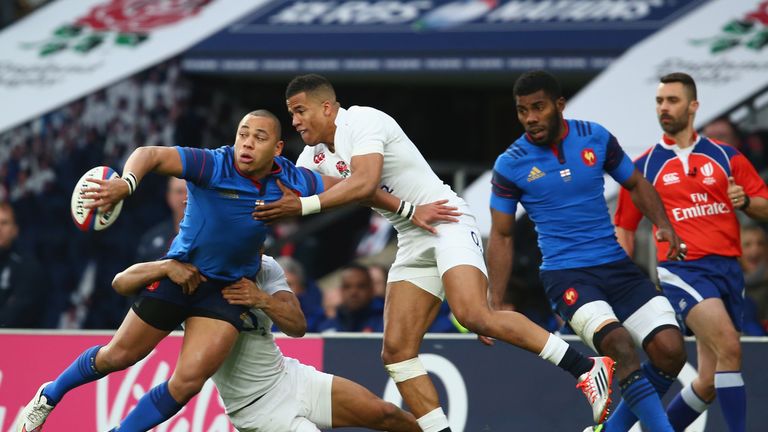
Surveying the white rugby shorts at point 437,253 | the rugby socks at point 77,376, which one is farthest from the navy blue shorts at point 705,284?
the rugby socks at point 77,376

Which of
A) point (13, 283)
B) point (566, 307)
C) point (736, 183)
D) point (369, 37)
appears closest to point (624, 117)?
point (369, 37)

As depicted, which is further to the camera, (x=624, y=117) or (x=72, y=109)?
(x=72, y=109)

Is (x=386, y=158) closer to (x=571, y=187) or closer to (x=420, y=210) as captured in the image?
(x=420, y=210)

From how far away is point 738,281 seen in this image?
314 inches

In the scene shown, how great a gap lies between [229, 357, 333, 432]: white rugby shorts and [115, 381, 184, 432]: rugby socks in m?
0.46

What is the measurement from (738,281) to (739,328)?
0.28 m

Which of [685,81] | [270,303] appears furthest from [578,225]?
[270,303]

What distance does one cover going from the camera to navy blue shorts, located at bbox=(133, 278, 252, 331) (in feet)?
22.4

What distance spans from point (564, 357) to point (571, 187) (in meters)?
1.05

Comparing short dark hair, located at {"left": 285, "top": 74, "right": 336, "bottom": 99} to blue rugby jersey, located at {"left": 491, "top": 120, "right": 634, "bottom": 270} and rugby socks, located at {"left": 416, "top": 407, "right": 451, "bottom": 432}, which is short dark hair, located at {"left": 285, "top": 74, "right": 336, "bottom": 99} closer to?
blue rugby jersey, located at {"left": 491, "top": 120, "right": 634, "bottom": 270}

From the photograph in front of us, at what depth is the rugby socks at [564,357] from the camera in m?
6.97

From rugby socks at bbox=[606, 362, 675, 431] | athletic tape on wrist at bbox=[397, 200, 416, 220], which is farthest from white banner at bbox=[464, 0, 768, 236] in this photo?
athletic tape on wrist at bbox=[397, 200, 416, 220]

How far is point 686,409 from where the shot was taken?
7945 mm

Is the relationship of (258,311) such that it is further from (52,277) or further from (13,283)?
(52,277)
